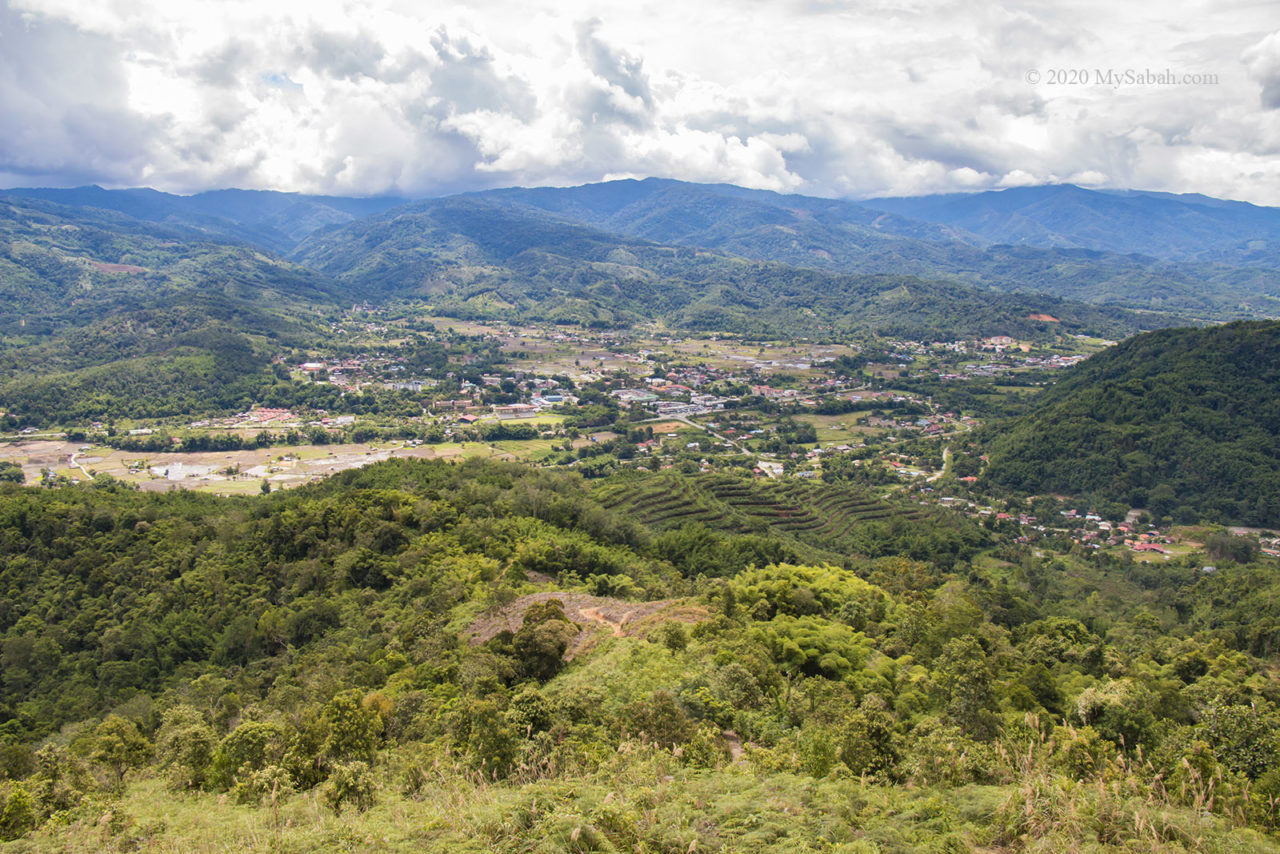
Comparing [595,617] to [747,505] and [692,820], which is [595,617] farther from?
[747,505]

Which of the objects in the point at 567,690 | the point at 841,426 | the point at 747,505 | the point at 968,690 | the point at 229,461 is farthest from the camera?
the point at 841,426

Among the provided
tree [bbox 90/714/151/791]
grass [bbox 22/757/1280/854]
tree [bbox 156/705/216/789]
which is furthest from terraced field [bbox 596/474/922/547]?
grass [bbox 22/757/1280/854]

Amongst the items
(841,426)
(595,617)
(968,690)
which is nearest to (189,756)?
(595,617)

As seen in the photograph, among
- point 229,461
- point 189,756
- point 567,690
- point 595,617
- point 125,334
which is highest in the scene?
point 125,334

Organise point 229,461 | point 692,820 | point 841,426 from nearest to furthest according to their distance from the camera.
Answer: point 692,820 < point 229,461 < point 841,426

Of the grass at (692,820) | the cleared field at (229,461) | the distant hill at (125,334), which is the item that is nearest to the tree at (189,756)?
the grass at (692,820)

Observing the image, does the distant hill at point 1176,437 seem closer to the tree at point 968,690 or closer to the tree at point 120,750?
the tree at point 968,690

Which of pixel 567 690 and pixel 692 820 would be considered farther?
pixel 567 690
